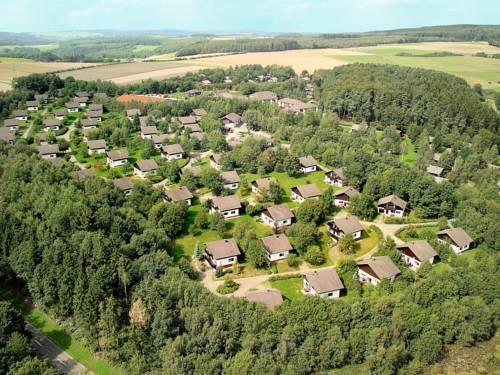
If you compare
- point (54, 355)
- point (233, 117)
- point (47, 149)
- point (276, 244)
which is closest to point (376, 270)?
point (276, 244)

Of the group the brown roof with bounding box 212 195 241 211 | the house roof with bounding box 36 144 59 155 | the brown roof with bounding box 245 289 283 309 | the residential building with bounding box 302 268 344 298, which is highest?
the house roof with bounding box 36 144 59 155

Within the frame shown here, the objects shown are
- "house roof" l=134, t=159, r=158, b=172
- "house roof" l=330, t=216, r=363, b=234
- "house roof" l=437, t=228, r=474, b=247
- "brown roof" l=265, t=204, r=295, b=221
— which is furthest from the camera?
"house roof" l=134, t=159, r=158, b=172

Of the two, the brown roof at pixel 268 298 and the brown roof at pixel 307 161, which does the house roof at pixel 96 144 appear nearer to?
the brown roof at pixel 307 161

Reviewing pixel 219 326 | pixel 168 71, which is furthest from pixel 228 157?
pixel 168 71

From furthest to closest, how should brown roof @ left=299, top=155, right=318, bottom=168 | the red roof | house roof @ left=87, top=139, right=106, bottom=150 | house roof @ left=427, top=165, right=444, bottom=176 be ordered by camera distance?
the red roof < house roof @ left=87, top=139, right=106, bottom=150 < brown roof @ left=299, top=155, right=318, bottom=168 < house roof @ left=427, top=165, right=444, bottom=176

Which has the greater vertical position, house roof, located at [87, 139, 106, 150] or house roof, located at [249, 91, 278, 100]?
house roof, located at [249, 91, 278, 100]

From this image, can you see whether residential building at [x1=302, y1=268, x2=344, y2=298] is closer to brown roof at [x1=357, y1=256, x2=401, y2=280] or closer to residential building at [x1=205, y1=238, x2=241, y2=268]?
brown roof at [x1=357, y1=256, x2=401, y2=280]

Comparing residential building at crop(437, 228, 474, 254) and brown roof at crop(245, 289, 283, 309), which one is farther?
residential building at crop(437, 228, 474, 254)

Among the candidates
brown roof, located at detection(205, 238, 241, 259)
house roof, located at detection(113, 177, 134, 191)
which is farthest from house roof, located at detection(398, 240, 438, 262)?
house roof, located at detection(113, 177, 134, 191)
